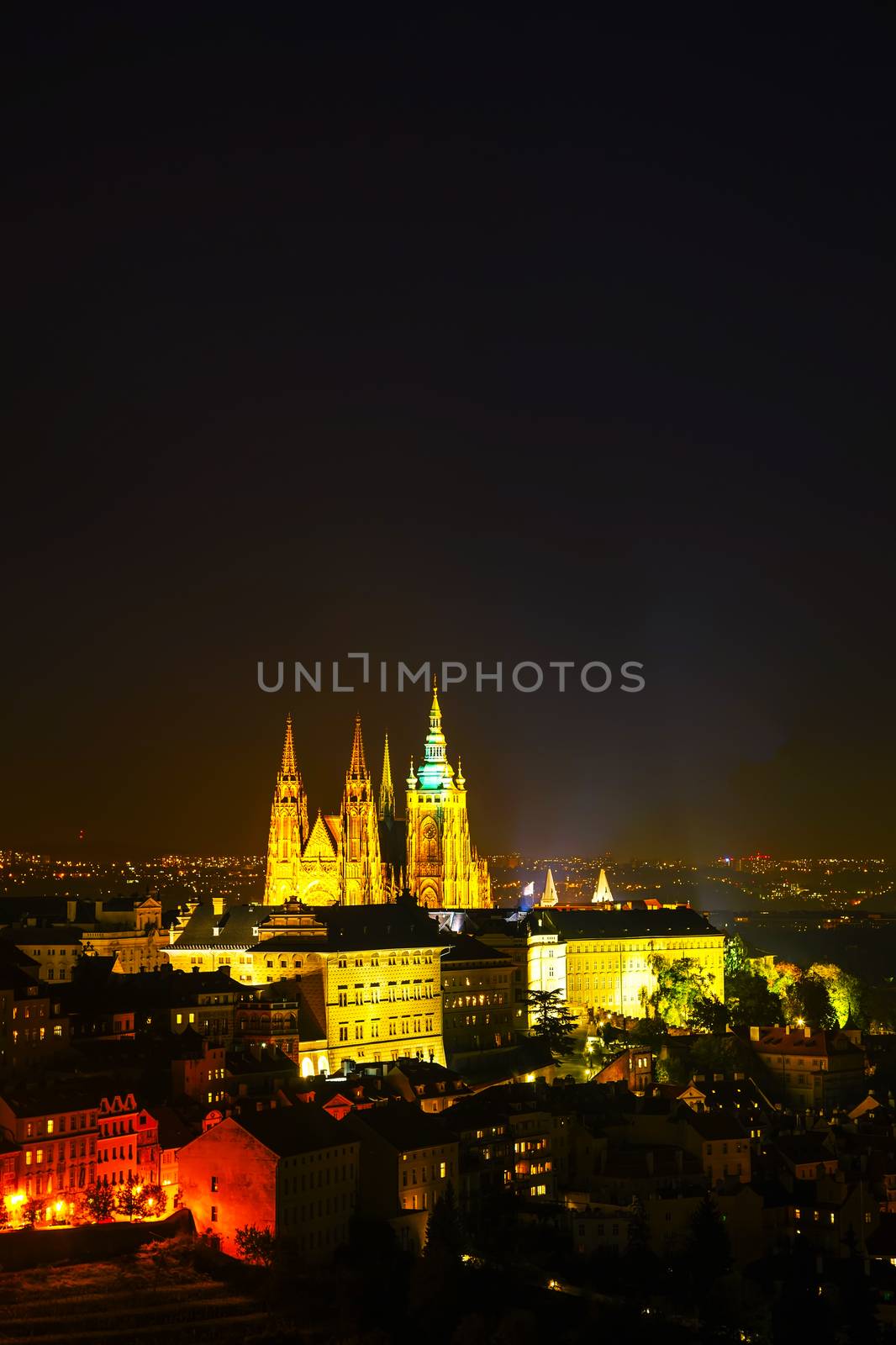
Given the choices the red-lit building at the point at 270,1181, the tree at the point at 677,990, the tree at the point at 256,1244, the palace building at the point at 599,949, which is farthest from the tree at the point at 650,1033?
the tree at the point at 256,1244

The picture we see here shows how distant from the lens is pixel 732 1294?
6931cm

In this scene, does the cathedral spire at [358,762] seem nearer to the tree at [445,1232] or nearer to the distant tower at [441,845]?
the distant tower at [441,845]

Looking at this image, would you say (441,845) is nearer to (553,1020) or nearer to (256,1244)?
(553,1020)

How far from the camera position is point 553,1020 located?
109812 mm

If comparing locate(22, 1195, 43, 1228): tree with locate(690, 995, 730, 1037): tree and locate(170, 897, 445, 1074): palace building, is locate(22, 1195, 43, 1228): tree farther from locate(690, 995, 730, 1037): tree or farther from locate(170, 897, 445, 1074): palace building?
locate(690, 995, 730, 1037): tree

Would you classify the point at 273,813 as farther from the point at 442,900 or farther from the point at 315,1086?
the point at 315,1086

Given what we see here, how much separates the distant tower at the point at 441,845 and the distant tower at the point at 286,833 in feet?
27.8

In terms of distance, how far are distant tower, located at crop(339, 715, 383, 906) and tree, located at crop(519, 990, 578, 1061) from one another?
2867cm

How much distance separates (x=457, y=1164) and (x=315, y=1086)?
944 centimetres

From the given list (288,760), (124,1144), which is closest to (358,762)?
(288,760)

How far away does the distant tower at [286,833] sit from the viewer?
147 meters

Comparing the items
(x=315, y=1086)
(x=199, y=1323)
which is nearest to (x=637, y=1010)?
(x=315, y=1086)

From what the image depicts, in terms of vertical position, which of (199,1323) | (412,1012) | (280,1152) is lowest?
(199,1323)

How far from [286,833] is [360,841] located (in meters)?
5.02
